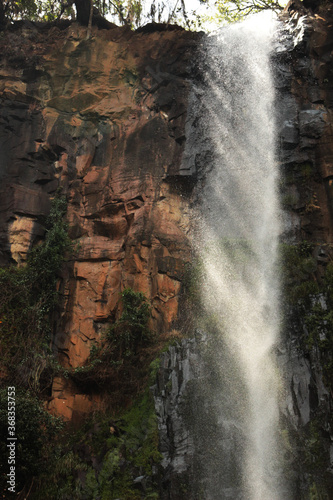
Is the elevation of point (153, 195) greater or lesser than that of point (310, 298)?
greater

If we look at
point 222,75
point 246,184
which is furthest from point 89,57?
point 246,184

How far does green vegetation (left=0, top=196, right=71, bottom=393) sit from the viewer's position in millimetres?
12711

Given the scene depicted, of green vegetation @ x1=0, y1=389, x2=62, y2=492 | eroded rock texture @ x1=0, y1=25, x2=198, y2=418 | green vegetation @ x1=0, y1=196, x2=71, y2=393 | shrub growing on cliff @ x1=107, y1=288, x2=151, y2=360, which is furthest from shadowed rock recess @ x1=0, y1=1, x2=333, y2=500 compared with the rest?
green vegetation @ x1=0, y1=389, x2=62, y2=492

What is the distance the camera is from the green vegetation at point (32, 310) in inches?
500

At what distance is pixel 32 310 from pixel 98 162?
597 cm

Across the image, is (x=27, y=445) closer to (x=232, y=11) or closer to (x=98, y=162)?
(x=98, y=162)

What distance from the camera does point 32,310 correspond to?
45.2 feet

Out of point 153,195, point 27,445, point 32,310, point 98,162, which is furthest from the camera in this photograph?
point 98,162

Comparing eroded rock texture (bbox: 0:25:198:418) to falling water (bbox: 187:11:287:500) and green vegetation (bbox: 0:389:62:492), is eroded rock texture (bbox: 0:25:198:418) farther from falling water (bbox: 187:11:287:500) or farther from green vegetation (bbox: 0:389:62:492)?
green vegetation (bbox: 0:389:62:492)

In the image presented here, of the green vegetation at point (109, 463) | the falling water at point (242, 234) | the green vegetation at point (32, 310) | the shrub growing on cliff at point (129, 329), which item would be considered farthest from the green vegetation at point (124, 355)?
the falling water at point (242, 234)

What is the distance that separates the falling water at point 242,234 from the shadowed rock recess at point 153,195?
419mm

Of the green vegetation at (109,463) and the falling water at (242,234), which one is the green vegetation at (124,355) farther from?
the falling water at (242,234)

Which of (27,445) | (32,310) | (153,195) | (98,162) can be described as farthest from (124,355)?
(98,162)

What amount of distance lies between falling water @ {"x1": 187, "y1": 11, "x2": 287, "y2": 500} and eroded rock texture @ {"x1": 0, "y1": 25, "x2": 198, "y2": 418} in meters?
0.94
